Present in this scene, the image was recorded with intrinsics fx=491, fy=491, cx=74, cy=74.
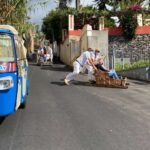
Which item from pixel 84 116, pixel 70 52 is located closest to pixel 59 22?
pixel 70 52

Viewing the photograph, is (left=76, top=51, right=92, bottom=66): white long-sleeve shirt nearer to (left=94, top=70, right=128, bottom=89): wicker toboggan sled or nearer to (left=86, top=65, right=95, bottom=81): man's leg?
(left=86, top=65, right=95, bottom=81): man's leg

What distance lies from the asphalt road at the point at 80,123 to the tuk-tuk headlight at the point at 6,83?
90cm

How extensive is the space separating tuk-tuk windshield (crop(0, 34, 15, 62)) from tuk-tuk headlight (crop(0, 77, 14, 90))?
463mm

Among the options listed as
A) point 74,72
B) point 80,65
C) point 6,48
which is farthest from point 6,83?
point 80,65

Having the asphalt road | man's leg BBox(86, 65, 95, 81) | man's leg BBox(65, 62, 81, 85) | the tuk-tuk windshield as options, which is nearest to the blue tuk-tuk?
the tuk-tuk windshield

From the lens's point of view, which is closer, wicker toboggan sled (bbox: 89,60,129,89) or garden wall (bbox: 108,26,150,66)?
wicker toboggan sled (bbox: 89,60,129,89)

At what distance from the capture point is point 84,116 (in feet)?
37.7

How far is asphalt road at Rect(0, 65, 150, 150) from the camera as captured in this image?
8.50 meters

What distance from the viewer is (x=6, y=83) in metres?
9.21

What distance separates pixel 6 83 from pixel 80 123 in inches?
83.0

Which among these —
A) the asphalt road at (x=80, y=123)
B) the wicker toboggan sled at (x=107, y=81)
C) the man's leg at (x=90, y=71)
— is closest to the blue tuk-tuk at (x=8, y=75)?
the asphalt road at (x=80, y=123)

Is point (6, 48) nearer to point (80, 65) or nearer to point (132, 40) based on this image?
point (80, 65)

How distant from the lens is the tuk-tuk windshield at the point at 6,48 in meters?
9.60

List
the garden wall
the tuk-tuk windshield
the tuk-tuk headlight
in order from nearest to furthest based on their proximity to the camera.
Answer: the tuk-tuk headlight < the tuk-tuk windshield < the garden wall
